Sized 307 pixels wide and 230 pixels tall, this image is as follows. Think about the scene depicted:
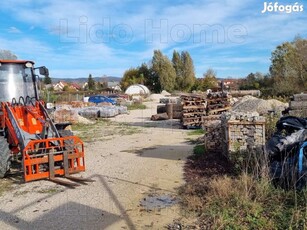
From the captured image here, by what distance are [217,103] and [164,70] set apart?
166ft

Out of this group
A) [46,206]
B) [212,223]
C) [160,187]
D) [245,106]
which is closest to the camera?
[212,223]

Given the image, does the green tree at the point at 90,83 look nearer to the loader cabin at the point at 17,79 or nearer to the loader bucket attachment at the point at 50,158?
the loader cabin at the point at 17,79

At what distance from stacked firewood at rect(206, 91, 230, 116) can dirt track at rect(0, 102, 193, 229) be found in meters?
7.19

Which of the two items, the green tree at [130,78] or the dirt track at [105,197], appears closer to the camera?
the dirt track at [105,197]

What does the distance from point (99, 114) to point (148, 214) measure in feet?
63.1

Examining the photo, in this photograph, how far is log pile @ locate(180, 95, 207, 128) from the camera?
16.8 metres

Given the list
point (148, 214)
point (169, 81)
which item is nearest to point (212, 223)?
point (148, 214)

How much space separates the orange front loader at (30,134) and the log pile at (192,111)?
28.0 feet

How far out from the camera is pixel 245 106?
1875cm

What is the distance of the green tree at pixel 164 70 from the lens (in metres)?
67.5

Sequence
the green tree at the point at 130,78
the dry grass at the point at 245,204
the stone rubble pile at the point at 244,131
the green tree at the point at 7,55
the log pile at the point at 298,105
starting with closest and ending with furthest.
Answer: the dry grass at the point at 245,204
the stone rubble pile at the point at 244,131
the log pile at the point at 298,105
the green tree at the point at 7,55
the green tree at the point at 130,78

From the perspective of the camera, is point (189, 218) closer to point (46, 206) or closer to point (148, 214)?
point (148, 214)

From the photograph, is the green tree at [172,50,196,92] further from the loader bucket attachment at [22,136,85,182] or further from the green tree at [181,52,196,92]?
the loader bucket attachment at [22,136,85,182]

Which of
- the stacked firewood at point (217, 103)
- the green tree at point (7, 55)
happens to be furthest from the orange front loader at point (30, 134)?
the stacked firewood at point (217, 103)
